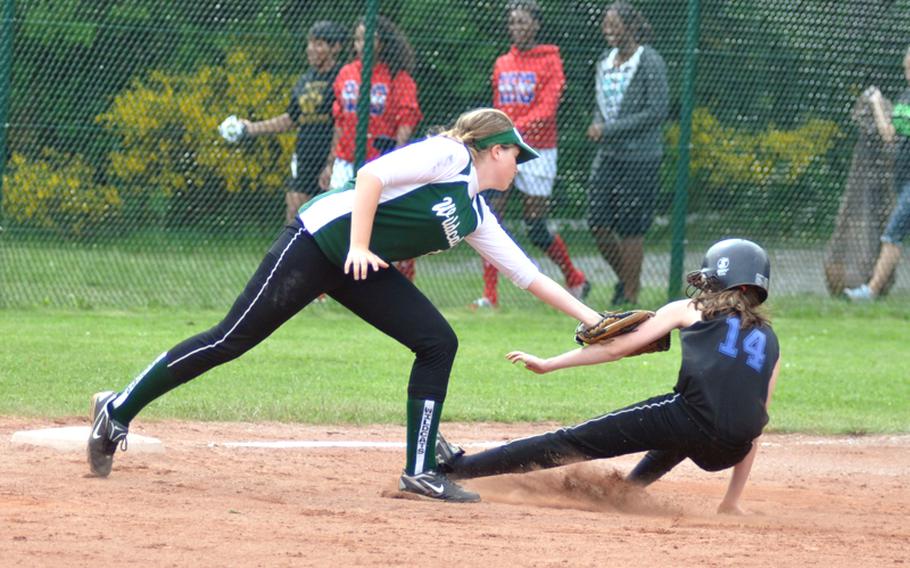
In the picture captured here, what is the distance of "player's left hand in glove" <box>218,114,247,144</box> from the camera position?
1152cm

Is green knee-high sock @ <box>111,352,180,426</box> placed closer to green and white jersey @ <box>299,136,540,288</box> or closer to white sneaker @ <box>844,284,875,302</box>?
green and white jersey @ <box>299,136,540,288</box>

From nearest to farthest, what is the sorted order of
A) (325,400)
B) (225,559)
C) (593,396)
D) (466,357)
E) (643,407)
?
(225,559) → (643,407) → (325,400) → (593,396) → (466,357)

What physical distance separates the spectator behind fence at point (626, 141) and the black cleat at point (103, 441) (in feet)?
23.2

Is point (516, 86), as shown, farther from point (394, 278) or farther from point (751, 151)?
point (394, 278)

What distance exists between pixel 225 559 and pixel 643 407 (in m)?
2.02

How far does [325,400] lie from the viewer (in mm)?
8219

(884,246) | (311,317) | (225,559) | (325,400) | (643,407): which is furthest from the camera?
(884,246)

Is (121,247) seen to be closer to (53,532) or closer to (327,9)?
(327,9)

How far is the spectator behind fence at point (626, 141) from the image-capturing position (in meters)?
12.1

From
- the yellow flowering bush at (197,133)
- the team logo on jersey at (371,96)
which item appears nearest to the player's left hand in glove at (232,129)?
the yellow flowering bush at (197,133)

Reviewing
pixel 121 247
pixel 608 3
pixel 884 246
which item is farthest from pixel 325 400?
pixel 884 246

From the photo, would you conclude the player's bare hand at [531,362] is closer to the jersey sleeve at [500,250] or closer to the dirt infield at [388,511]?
the jersey sleeve at [500,250]

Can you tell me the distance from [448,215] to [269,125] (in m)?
6.36

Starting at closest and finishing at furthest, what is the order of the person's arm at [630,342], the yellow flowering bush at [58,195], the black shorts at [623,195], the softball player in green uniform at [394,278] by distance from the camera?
the softball player in green uniform at [394,278] < the person's arm at [630,342] < the yellow flowering bush at [58,195] < the black shorts at [623,195]
